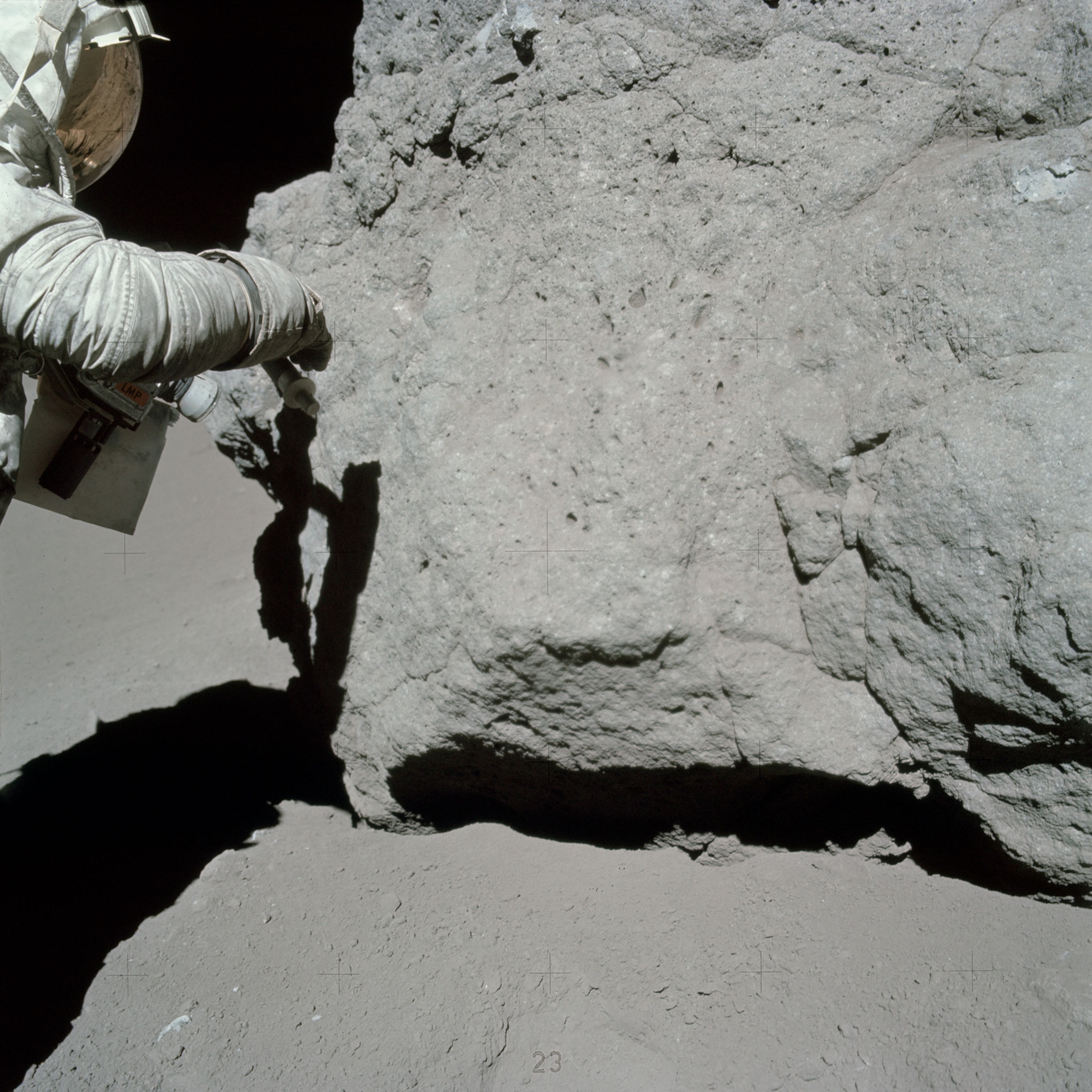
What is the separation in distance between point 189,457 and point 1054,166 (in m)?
3.33

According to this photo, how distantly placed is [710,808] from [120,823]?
54.7 inches

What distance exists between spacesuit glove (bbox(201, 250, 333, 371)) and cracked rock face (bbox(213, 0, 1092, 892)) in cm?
20

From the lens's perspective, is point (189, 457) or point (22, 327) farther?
point (189, 457)

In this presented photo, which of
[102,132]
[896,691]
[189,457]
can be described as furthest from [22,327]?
[189,457]

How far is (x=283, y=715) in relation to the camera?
8.14ft

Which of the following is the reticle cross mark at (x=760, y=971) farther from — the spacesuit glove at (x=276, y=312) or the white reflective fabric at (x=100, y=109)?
the white reflective fabric at (x=100, y=109)

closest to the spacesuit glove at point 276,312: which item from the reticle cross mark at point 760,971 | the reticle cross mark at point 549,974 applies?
the reticle cross mark at point 549,974

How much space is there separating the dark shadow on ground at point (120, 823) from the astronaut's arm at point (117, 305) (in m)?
1.01

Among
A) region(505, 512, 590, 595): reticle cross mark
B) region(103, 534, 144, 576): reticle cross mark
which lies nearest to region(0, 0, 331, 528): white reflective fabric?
region(505, 512, 590, 595): reticle cross mark

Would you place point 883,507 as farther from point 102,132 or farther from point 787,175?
point 102,132

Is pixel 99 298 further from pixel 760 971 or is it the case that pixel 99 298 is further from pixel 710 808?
pixel 760 971

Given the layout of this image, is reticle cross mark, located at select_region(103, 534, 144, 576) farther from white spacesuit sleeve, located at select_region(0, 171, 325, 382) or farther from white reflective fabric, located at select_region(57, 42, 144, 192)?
white spacesuit sleeve, located at select_region(0, 171, 325, 382)

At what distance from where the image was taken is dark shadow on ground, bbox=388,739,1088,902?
148cm

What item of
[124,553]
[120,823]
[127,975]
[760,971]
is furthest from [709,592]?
[124,553]
